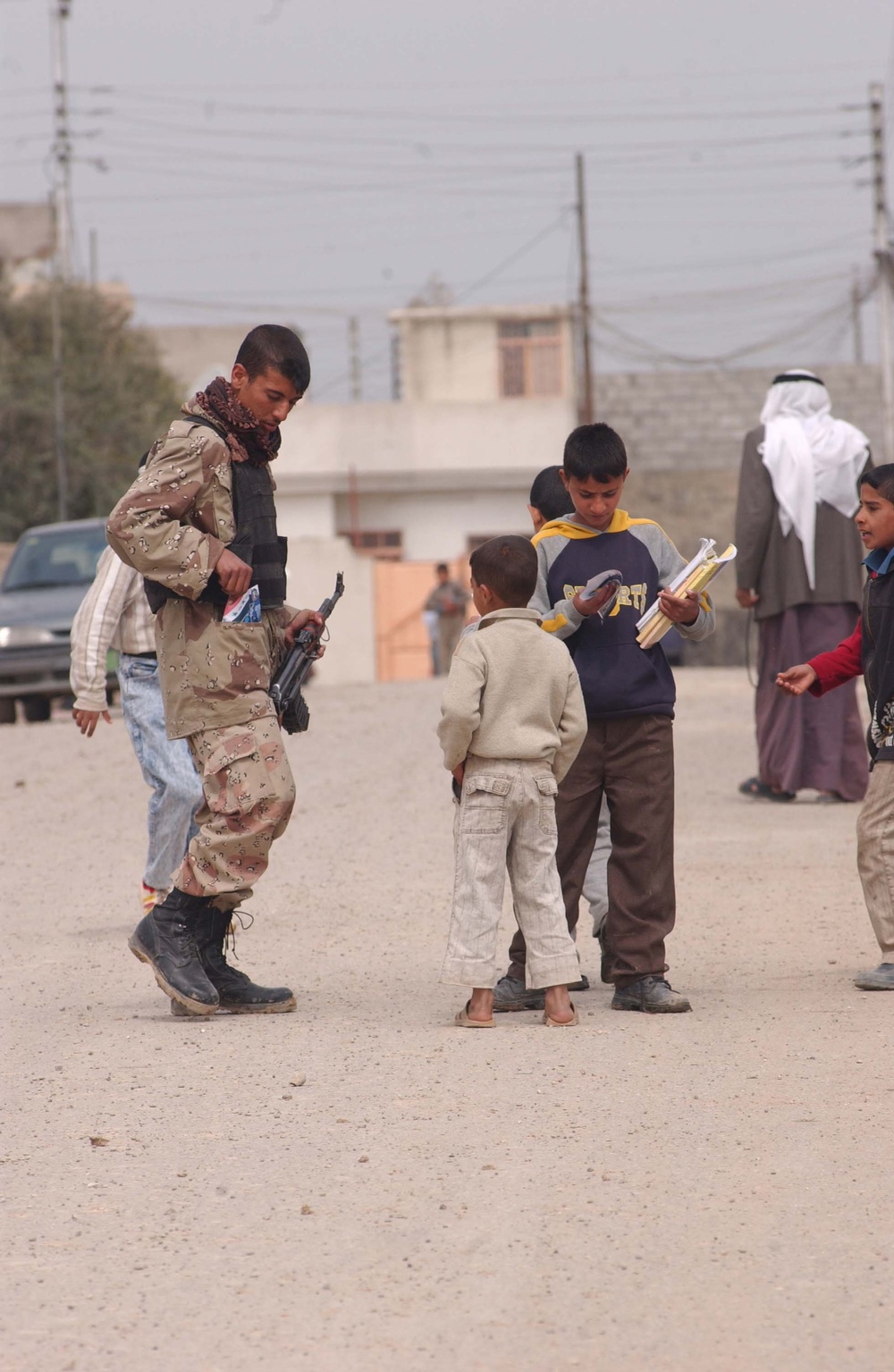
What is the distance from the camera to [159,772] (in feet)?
23.3

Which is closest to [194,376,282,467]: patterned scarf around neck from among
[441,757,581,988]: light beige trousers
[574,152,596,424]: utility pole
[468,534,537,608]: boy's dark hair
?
[468,534,537,608]: boy's dark hair

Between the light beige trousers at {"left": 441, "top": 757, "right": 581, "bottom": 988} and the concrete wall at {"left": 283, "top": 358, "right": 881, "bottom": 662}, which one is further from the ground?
the concrete wall at {"left": 283, "top": 358, "right": 881, "bottom": 662}

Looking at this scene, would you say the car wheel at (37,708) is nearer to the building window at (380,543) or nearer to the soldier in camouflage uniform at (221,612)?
the soldier in camouflage uniform at (221,612)

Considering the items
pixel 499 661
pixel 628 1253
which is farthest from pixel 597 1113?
pixel 499 661

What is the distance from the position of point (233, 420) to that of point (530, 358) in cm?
4315

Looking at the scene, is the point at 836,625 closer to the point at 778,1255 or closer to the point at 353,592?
the point at 778,1255

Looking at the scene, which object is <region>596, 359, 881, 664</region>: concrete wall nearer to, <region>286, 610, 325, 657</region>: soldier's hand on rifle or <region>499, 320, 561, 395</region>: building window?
<region>499, 320, 561, 395</region>: building window

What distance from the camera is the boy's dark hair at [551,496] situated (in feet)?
21.6

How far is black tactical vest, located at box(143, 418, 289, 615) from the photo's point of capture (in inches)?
219

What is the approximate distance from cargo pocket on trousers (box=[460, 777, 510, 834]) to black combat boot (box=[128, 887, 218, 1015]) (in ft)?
2.75

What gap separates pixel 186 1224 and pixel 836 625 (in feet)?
24.8

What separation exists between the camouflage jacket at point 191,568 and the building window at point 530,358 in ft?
141

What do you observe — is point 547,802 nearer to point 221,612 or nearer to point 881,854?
point 221,612

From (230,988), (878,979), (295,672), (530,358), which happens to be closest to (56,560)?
(230,988)
